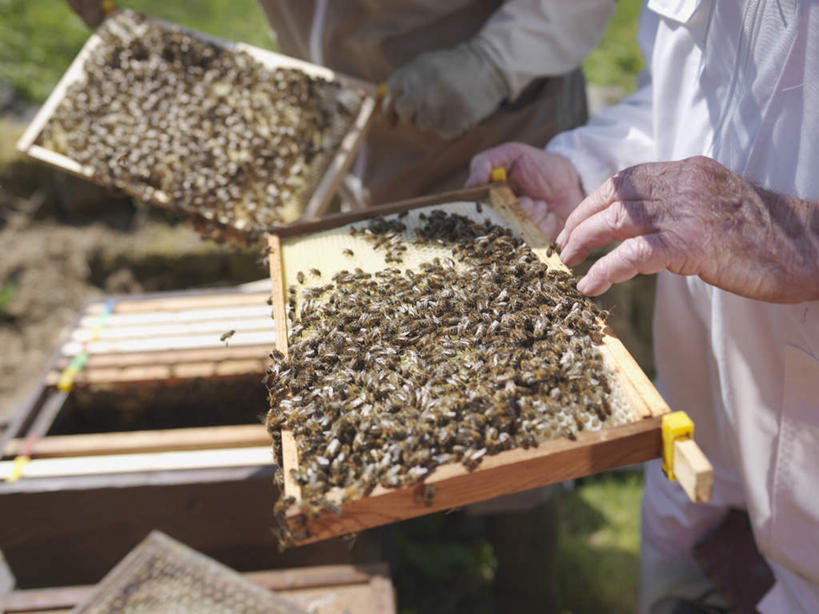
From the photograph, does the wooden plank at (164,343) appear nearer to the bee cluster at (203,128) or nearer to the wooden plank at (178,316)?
the wooden plank at (178,316)

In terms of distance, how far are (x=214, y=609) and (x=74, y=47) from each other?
779 centimetres

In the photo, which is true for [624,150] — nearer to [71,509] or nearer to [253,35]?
[71,509]

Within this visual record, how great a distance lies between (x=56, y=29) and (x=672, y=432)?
905 centimetres

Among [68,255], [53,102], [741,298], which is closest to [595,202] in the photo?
[741,298]

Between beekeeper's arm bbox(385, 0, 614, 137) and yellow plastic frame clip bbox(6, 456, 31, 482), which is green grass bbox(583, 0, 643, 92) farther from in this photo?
yellow plastic frame clip bbox(6, 456, 31, 482)

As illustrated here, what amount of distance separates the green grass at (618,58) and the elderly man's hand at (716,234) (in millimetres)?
7050

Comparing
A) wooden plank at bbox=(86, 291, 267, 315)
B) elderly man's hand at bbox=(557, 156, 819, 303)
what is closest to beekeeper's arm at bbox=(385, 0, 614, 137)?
wooden plank at bbox=(86, 291, 267, 315)

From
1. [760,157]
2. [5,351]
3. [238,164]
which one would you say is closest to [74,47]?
[5,351]

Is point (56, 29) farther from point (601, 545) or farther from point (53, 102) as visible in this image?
point (601, 545)

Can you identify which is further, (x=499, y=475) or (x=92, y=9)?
(x=92, y=9)

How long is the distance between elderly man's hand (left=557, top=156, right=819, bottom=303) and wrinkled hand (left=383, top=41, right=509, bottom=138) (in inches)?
72.3

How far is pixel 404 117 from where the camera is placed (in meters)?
3.77

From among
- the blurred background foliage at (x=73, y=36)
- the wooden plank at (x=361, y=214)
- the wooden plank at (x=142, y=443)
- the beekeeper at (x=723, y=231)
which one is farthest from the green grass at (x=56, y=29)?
the beekeeper at (x=723, y=231)

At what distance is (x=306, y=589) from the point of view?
272 cm
